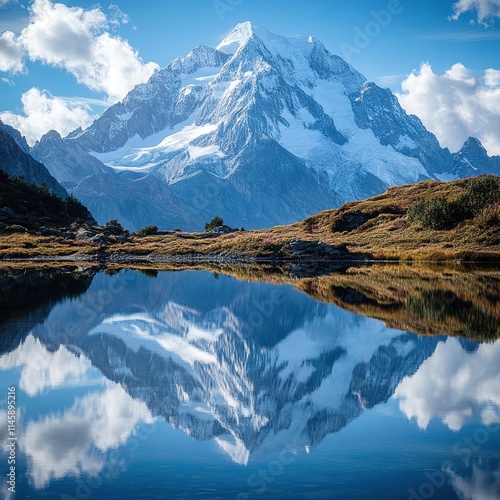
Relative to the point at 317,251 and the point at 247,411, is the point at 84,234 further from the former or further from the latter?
the point at 247,411

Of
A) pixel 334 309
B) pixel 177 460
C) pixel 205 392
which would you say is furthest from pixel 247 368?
pixel 334 309

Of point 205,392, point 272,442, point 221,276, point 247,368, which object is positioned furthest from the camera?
point 221,276

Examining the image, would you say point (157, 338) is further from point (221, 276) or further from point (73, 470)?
point (221, 276)

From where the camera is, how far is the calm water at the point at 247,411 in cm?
1329

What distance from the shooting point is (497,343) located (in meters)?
27.3

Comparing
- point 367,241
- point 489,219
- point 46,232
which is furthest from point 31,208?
point 489,219

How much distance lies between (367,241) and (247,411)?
4096 inches

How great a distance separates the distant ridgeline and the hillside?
14.7 metres

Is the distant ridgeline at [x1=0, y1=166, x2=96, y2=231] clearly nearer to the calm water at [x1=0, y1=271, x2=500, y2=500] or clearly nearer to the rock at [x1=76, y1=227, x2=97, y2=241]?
the rock at [x1=76, y1=227, x2=97, y2=241]

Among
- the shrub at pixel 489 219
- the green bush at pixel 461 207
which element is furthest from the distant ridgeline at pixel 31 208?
the shrub at pixel 489 219

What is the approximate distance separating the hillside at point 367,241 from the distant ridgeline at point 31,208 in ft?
48.4

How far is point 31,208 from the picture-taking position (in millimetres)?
149000

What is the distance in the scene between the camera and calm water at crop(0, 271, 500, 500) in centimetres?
1329

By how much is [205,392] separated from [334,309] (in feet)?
69.6
